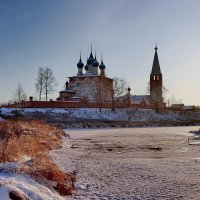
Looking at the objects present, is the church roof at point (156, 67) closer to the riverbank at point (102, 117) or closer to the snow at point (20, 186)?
the riverbank at point (102, 117)

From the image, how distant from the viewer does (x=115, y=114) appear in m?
59.8

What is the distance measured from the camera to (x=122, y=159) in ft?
47.9

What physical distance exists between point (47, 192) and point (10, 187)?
1228 millimetres

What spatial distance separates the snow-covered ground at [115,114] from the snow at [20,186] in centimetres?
4112

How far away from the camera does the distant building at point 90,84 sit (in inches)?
2953

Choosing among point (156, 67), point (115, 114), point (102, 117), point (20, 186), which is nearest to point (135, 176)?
point (20, 186)

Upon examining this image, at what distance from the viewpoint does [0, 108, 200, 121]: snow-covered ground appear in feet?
172

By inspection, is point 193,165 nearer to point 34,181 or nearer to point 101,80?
point 34,181

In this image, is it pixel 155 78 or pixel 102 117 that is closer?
pixel 102 117

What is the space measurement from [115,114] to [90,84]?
1999 centimetres

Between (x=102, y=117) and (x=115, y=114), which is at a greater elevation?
(x=115, y=114)

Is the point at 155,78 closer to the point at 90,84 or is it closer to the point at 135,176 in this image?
the point at 90,84

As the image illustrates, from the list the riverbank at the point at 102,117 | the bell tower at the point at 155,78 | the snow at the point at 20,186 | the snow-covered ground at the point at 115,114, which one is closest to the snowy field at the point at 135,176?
the snow at the point at 20,186

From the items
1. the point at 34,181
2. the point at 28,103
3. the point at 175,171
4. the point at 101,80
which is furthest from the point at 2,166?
the point at 101,80
